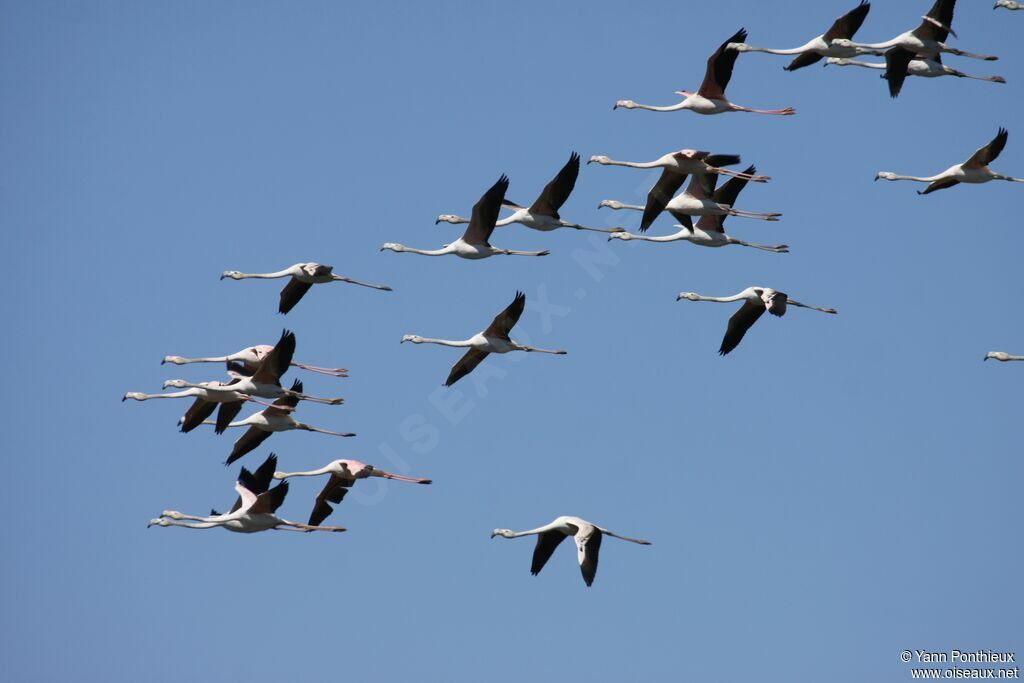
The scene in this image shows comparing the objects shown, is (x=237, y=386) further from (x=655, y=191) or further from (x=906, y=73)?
(x=906, y=73)

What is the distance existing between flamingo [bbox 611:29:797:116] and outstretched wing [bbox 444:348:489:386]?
21.0ft

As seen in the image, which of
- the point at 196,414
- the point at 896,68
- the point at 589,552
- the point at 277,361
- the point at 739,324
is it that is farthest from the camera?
the point at 196,414

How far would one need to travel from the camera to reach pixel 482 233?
1596 inches

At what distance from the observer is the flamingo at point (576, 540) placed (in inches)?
1436

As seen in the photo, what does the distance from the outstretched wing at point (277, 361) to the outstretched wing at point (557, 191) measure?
6.10 m

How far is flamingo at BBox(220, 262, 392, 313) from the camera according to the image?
1606 inches

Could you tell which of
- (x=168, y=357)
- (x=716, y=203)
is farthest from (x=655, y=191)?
(x=168, y=357)

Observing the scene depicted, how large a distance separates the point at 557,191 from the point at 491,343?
3329mm

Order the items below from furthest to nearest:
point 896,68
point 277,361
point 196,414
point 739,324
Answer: point 196,414
point 739,324
point 896,68
point 277,361

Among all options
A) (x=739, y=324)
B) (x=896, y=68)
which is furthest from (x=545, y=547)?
(x=896, y=68)

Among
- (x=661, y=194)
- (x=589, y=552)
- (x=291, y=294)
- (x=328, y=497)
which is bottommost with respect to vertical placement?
(x=328, y=497)

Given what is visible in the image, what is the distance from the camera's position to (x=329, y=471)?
40.6m

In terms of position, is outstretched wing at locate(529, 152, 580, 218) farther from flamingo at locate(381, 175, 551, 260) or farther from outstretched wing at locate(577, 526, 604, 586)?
outstretched wing at locate(577, 526, 604, 586)

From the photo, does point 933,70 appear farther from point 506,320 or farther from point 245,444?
point 245,444
